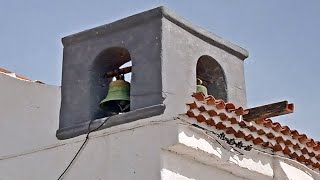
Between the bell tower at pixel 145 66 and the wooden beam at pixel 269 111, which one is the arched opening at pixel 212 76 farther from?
the wooden beam at pixel 269 111

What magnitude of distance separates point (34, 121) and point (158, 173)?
1494 mm

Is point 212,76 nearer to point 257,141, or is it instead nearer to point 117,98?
point 257,141

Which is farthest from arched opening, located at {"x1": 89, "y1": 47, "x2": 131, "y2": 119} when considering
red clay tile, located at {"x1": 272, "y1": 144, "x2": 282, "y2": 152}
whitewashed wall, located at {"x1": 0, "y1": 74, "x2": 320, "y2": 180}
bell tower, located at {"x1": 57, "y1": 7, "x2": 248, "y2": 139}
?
red clay tile, located at {"x1": 272, "y1": 144, "x2": 282, "y2": 152}

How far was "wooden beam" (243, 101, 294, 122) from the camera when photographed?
20.9ft

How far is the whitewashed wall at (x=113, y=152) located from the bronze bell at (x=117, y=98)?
36cm

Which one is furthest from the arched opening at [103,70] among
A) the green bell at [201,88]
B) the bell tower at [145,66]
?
the green bell at [201,88]

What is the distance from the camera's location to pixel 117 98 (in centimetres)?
646

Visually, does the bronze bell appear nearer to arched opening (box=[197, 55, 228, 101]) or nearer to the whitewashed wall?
the whitewashed wall

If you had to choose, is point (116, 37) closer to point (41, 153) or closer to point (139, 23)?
point (139, 23)

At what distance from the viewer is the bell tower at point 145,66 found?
619 cm

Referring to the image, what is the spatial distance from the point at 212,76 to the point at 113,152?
1457mm

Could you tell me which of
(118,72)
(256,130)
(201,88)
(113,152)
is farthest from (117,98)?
(256,130)

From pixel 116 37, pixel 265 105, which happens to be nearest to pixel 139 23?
pixel 116 37

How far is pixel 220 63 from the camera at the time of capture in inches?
274
